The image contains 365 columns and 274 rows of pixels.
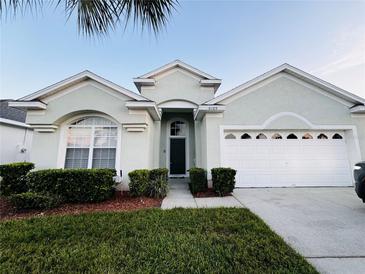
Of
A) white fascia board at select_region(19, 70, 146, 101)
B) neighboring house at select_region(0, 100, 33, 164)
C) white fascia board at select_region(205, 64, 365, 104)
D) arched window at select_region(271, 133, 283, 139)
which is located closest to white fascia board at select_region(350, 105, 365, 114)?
white fascia board at select_region(205, 64, 365, 104)

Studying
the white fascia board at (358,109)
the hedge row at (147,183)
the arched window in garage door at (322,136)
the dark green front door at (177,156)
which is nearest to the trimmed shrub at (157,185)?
the hedge row at (147,183)

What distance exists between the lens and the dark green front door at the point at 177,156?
1117 centimetres

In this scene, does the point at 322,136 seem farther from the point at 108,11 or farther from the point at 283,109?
the point at 108,11

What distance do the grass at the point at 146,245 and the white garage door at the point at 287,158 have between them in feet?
13.3

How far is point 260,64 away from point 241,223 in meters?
11.4

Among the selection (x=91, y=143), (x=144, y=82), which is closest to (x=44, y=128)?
(x=91, y=143)

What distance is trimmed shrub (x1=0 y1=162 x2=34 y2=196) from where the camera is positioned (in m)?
6.71

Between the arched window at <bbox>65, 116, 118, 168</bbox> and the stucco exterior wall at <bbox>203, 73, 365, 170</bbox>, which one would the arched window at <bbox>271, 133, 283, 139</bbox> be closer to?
the stucco exterior wall at <bbox>203, 73, 365, 170</bbox>

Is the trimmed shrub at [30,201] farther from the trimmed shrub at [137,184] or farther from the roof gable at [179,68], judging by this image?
the roof gable at [179,68]

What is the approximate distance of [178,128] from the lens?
1167 cm

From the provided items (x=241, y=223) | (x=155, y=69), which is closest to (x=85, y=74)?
(x=155, y=69)

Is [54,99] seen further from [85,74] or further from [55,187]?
[55,187]

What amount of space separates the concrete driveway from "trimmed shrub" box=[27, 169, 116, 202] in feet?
17.9

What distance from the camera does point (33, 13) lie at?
208 cm
